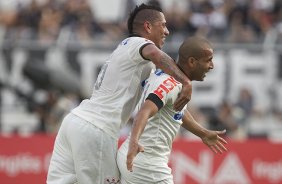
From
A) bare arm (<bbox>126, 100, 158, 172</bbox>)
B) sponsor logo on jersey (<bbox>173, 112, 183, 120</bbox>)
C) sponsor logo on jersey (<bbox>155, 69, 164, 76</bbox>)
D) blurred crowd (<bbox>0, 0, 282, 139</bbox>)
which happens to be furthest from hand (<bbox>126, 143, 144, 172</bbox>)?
blurred crowd (<bbox>0, 0, 282, 139</bbox>)

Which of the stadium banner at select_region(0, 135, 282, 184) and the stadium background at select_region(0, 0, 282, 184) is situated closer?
the stadium banner at select_region(0, 135, 282, 184)

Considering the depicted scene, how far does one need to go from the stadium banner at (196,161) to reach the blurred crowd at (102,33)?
0.95 metres

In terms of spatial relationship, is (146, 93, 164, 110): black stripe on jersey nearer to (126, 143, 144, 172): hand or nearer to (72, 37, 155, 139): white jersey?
(126, 143, 144, 172): hand

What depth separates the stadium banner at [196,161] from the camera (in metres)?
13.8

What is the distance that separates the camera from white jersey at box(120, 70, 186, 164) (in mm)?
7302

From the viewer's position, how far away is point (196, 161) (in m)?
14.1

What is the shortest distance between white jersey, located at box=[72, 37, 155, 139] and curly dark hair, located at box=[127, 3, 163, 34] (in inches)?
7.2

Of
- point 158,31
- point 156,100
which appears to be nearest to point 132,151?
point 156,100

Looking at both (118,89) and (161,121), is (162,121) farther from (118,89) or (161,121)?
(118,89)

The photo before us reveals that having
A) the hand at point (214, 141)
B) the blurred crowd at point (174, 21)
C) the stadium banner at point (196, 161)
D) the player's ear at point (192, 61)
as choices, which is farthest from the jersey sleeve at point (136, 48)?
the blurred crowd at point (174, 21)

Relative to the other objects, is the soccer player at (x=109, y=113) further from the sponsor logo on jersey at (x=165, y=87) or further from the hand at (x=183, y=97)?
the hand at (x=183, y=97)

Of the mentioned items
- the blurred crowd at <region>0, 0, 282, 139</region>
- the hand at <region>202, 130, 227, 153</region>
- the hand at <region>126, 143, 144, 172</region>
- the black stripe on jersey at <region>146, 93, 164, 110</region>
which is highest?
the blurred crowd at <region>0, 0, 282, 139</region>

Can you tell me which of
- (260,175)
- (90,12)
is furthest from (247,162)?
(90,12)

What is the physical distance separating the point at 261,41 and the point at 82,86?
11.2ft
